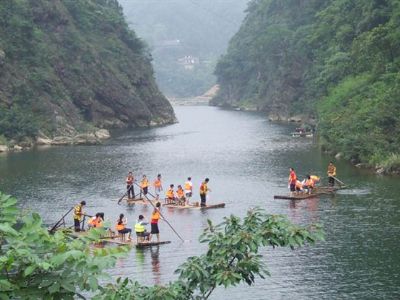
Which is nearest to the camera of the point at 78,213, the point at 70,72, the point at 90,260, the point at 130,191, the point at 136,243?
the point at 90,260

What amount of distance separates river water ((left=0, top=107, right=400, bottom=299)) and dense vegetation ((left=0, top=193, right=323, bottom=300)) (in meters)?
5.44

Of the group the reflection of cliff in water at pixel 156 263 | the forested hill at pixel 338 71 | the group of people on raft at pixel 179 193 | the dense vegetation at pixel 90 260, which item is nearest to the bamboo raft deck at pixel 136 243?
the reflection of cliff in water at pixel 156 263

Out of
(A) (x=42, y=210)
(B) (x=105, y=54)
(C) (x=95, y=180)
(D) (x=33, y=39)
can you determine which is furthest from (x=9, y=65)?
(A) (x=42, y=210)

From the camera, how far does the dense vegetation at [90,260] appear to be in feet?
34.6

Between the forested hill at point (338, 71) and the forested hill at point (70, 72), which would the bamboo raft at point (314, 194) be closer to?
the forested hill at point (338, 71)

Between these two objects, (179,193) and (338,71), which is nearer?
(179,193)

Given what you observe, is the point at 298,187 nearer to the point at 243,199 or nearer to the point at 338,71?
the point at 243,199

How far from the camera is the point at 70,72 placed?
117 metres

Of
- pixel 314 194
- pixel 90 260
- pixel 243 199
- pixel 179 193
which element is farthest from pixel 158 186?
pixel 90 260

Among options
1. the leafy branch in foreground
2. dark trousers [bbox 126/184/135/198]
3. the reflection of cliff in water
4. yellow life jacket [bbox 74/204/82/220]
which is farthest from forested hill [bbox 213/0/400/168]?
the leafy branch in foreground

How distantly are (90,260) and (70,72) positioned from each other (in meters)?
110

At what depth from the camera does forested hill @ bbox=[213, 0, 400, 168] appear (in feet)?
210

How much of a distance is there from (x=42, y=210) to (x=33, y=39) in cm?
7103

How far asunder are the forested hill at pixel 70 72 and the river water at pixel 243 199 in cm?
1107
